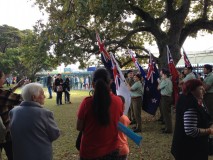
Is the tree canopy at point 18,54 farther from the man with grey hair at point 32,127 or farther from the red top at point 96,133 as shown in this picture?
the red top at point 96,133

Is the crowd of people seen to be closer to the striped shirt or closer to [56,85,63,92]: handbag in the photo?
the striped shirt

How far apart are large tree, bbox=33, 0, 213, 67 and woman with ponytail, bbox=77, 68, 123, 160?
31.2ft

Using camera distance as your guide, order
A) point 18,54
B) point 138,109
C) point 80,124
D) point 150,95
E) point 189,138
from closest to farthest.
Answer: point 80,124, point 189,138, point 138,109, point 150,95, point 18,54

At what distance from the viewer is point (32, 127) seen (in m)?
3.48

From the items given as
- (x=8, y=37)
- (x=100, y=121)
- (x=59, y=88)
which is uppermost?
(x=8, y=37)

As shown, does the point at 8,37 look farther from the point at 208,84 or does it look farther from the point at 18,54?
the point at 208,84

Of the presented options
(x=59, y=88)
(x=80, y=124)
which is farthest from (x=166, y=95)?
(x=59, y=88)

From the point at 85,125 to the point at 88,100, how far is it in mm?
277

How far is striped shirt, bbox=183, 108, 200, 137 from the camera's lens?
373 cm

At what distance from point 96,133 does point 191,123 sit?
3.77 feet

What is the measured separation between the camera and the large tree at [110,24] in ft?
44.7

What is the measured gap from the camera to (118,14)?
13.8m

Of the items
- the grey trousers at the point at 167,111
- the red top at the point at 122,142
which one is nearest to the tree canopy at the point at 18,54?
the grey trousers at the point at 167,111

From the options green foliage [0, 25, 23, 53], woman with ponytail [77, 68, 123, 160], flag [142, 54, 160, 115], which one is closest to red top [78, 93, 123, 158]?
woman with ponytail [77, 68, 123, 160]
